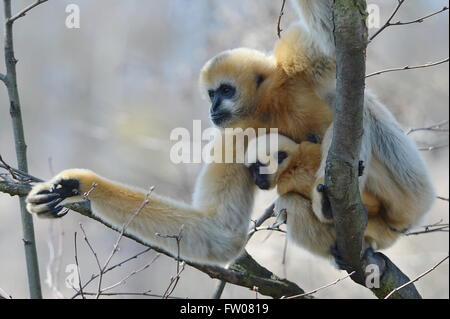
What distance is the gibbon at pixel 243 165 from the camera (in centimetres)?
455

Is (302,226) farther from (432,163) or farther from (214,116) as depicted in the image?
(432,163)

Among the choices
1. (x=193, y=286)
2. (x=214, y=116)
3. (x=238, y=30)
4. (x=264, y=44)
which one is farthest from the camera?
(x=193, y=286)

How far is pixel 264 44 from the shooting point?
1044cm

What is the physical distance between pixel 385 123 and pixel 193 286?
27.9ft

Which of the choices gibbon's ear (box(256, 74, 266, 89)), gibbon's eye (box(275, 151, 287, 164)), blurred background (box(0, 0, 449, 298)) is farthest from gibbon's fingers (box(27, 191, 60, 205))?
gibbon's ear (box(256, 74, 266, 89))

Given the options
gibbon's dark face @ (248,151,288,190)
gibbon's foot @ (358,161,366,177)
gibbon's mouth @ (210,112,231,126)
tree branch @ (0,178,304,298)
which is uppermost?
gibbon's mouth @ (210,112,231,126)

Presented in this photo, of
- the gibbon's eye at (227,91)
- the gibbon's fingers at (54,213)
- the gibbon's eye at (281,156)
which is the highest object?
the gibbon's eye at (227,91)

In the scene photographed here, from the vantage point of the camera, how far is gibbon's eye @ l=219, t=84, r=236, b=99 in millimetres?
5027

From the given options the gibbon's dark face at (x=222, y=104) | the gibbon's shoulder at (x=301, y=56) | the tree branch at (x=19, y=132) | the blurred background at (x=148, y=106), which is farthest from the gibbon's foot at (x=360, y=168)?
the tree branch at (x=19, y=132)

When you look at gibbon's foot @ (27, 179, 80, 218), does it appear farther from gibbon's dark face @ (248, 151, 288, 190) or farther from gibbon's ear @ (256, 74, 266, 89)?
gibbon's ear @ (256, 74, 266, 89)

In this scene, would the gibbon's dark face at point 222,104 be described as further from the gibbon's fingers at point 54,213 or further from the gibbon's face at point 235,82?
the gibbon's fingers at point 54,213

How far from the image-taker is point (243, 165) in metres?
5.09
